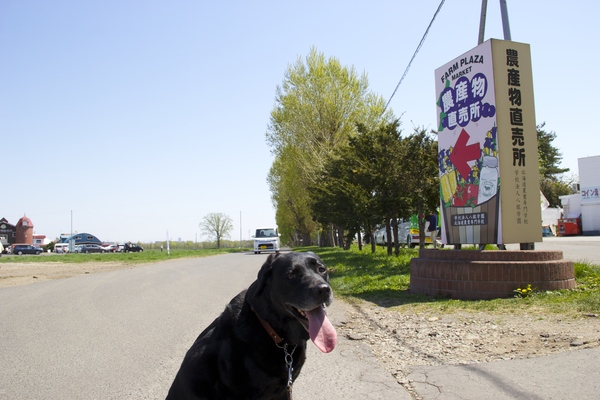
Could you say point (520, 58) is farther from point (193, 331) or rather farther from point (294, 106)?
point (294, 106)

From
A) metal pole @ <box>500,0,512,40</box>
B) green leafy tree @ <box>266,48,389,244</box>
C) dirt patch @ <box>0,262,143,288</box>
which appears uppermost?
green leafy tree @ <box>266,48,389,244</box>

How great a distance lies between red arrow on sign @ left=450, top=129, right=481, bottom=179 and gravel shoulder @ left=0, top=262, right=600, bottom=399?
12.0ft

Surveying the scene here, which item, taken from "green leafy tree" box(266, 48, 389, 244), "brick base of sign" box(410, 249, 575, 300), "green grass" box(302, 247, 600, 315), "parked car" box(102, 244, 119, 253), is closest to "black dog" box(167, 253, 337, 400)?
"green grass" box(302, 247, 600, 315)

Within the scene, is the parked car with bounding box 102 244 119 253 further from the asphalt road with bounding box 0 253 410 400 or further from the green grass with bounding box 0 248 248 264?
the asphalt road with bounding box 0 253 410 400

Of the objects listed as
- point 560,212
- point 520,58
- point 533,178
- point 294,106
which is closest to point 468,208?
point 533,178

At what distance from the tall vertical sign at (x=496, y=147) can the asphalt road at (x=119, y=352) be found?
3.34 metres

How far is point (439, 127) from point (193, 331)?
6.92 metres

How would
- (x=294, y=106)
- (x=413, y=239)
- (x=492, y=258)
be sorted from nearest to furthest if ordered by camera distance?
(x=492, y=258) < (x=413, y=239) < (x=294, y=106)

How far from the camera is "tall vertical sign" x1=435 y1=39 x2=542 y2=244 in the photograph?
948 centimetres

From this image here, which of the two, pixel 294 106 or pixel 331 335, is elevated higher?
pixel 294 106

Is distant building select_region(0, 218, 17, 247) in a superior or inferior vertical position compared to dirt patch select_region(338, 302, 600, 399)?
superior

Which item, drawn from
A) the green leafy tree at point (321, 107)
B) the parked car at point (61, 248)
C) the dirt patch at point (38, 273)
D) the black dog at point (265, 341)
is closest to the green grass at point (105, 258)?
the dirt patch at point (38, 273)

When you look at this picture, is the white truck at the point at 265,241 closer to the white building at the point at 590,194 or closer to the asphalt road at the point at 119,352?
the white building at the point at 590,194

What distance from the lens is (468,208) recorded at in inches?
404
